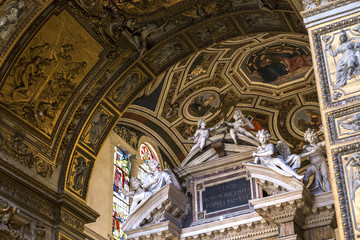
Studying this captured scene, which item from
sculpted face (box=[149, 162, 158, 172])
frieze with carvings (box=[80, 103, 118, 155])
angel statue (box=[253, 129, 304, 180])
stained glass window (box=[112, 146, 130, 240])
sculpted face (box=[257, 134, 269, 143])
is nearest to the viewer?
angel statue (box=[253, 129, 304, 180])

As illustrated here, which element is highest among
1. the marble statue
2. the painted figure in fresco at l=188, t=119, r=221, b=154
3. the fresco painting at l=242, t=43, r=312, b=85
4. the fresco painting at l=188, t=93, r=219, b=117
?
the fresco painting at l=242, t=43, r=312, b=85

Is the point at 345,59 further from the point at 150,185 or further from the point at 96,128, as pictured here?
the point at 96,128

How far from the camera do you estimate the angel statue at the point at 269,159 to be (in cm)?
1196

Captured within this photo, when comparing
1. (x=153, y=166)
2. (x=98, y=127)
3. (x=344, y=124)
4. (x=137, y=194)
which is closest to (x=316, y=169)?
(x=153, y=166)

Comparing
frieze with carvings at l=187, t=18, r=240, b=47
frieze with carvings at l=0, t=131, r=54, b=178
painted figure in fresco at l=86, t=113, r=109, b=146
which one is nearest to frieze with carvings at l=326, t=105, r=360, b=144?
frieze with carvings at l=187, t=18, r=240, b=47

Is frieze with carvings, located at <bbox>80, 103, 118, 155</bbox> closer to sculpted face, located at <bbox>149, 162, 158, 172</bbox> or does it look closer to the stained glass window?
sculpted face, located at <bbox>149, 162, 158, 172</bbox>

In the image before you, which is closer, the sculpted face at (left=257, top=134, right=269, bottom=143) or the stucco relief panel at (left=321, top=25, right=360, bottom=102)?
the stucco relief panel at (left=321, top=25, right=360, bottom=102)

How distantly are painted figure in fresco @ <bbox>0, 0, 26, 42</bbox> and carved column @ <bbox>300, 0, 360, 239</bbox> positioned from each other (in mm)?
6239

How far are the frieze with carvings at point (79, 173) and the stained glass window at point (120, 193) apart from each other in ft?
11.3

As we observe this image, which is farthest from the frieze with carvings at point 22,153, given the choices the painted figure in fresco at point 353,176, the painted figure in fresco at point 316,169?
the painted figure in fresco at point 353,176

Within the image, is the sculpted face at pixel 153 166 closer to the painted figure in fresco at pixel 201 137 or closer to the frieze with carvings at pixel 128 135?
the painted figure in fresco at pixel 201 137

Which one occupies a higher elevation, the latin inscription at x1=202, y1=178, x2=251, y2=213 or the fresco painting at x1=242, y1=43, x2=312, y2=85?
the fresco painting at x1=242, y1=43, x2=312, y2=85

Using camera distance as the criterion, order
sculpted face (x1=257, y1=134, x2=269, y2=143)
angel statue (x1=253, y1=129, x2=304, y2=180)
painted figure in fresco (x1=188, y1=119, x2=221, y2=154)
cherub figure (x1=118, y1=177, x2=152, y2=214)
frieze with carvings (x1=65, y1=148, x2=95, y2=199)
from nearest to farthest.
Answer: angel statue (x1=253, y1=129, x2=304, y2=180) → sculpted face (x1=257, y1=134, x2=269, y2=143) → cherub figure (x1=118, y1=177, x2=152, y2=214) → frieze with carvings (x1=65, y1=148, x2=95, y2=199) → painted figure in fresco (x1=188, y1=119, x2=221, y2=154)

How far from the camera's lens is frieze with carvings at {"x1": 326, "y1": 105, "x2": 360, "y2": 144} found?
700 centimetres
